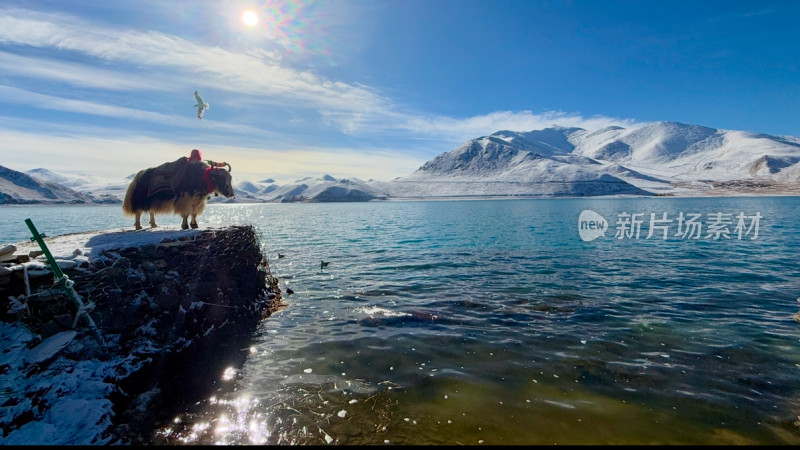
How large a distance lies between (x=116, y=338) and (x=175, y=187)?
6.86 m

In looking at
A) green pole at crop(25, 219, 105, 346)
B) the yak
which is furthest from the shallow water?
the yak

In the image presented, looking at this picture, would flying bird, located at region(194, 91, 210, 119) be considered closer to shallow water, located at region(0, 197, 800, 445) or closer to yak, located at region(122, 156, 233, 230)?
yak, located at region(122, 156, 233, 230)

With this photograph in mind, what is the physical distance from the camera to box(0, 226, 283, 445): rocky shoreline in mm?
6453

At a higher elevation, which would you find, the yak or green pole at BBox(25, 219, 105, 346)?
the yak

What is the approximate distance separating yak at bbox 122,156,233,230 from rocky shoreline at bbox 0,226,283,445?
187 centimetres

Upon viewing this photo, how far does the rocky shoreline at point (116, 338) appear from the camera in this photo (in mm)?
6453

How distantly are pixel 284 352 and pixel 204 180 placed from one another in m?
7.76

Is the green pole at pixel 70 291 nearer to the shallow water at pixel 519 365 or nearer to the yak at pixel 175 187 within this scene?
the shallow water at pixel 519 365

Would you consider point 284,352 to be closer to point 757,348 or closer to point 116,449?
point 116,449

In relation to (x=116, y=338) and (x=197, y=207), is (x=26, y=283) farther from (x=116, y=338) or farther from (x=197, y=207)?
(x=197, y=207)

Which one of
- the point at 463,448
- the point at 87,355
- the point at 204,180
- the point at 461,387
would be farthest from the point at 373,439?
the point at 204,180

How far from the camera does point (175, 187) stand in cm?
1358

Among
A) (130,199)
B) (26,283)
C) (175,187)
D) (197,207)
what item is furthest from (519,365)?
(130,199)

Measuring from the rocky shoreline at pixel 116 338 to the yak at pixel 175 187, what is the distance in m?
1.87
